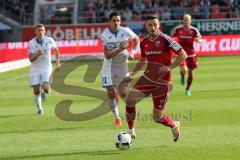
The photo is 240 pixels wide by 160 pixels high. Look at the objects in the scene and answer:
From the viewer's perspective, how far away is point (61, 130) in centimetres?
1323

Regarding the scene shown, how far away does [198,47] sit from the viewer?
122 ft

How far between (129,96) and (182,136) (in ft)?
4.50

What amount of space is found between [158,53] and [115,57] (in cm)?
297

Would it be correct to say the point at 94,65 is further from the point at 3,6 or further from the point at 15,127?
the point at 15,127

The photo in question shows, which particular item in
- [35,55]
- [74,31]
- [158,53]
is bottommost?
[74,31]

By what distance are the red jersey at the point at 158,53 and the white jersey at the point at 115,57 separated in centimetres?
269

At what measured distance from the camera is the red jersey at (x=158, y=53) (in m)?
11.1

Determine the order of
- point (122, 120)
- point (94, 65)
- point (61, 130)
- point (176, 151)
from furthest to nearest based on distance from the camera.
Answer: point (94, 65), point (122, 120), point (61, 130), point (176, 151)

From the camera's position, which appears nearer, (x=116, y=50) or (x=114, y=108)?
(x=116, y=50)

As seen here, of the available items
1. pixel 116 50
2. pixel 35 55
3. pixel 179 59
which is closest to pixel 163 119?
pixel 179 59

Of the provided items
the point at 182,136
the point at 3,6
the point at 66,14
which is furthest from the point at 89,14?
the point at 182,136

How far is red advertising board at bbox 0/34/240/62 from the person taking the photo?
3694cm

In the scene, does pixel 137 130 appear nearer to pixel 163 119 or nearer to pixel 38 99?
pixel 163 119

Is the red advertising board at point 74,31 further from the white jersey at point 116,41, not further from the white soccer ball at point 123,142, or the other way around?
the white soccer ball at point 123,142
